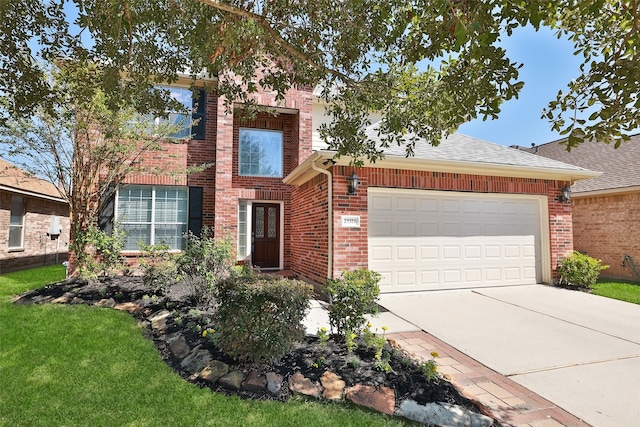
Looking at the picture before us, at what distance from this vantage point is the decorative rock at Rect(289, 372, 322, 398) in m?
3.10

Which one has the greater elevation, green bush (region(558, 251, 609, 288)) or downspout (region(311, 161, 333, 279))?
downspout (region(311, 161, 333, 279))

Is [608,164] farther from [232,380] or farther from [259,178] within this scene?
[232,380]

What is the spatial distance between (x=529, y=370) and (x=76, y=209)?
30.3ft

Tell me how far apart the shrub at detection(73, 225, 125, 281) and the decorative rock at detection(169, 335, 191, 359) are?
4.31 meters

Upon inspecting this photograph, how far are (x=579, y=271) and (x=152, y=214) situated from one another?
11214 mm

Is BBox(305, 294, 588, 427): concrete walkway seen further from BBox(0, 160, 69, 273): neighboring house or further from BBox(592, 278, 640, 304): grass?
BBox(0, 160, 69, 273): neighboring house

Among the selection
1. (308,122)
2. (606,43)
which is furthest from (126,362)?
(308,122)

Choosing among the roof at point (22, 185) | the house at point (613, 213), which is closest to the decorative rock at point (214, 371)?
the roof at point (22, 185)

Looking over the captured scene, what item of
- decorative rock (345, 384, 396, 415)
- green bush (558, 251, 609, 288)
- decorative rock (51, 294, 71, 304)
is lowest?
decorative rock (345, 384, 396, 415)

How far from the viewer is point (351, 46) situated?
14.1 ft

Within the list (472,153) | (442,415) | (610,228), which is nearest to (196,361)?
(442,415)

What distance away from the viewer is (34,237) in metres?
12.8

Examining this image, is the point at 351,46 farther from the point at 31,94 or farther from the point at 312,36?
the point at 31,94

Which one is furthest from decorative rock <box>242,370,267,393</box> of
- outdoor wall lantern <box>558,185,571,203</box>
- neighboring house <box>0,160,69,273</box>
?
neighboring house <box>0,160,69,273</box>
